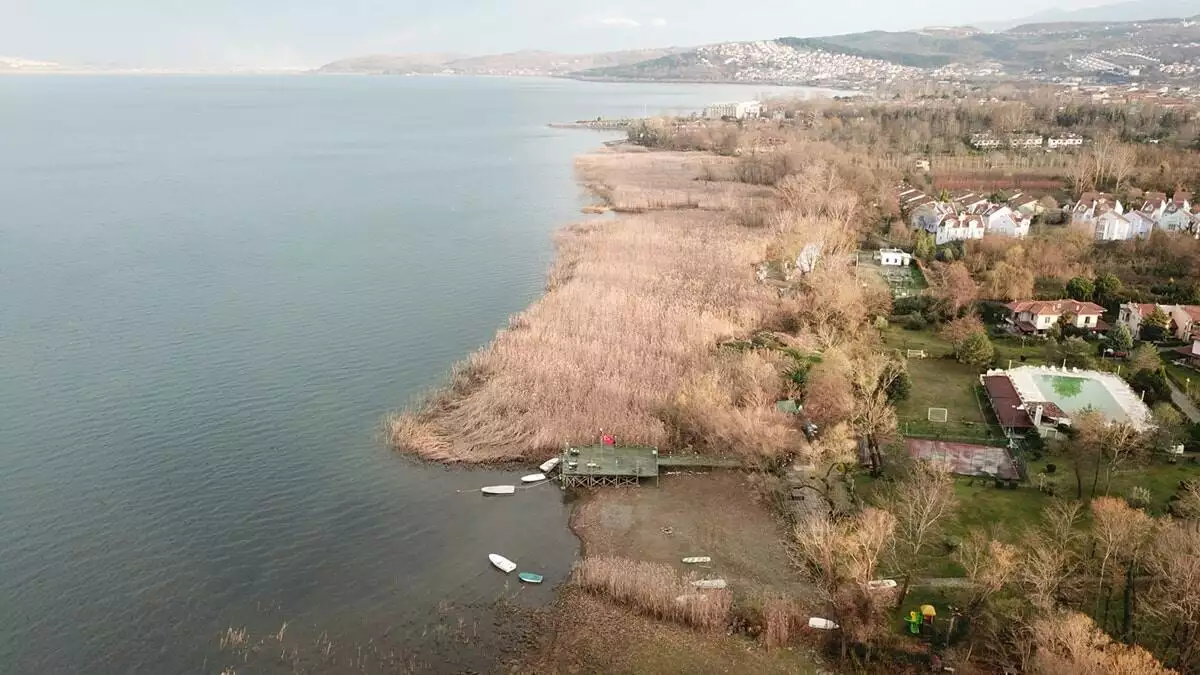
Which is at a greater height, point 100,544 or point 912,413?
point 100,544

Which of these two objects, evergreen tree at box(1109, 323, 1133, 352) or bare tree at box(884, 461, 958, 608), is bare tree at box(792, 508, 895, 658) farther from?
evergreen tree at box(1109, 323, 1133, 352)

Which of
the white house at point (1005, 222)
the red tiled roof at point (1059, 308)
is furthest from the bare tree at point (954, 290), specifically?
the white house at point (1005, 222)

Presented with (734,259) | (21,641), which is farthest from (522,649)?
(734,259)

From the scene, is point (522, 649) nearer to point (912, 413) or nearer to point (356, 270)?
point (912, 413)

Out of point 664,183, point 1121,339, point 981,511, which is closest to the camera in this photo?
point 981,511

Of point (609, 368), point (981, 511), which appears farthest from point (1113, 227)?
point (609, 368)

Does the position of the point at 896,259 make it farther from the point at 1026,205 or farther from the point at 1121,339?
the point at 1121,339

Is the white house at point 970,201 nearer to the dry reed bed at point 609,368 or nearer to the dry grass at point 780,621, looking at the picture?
the dry reed bed at point 609,368

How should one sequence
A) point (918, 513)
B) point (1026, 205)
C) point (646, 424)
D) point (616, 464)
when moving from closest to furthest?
point (918, 513) → point (616, 464) → point (646, 424) → point (1026, 205)
